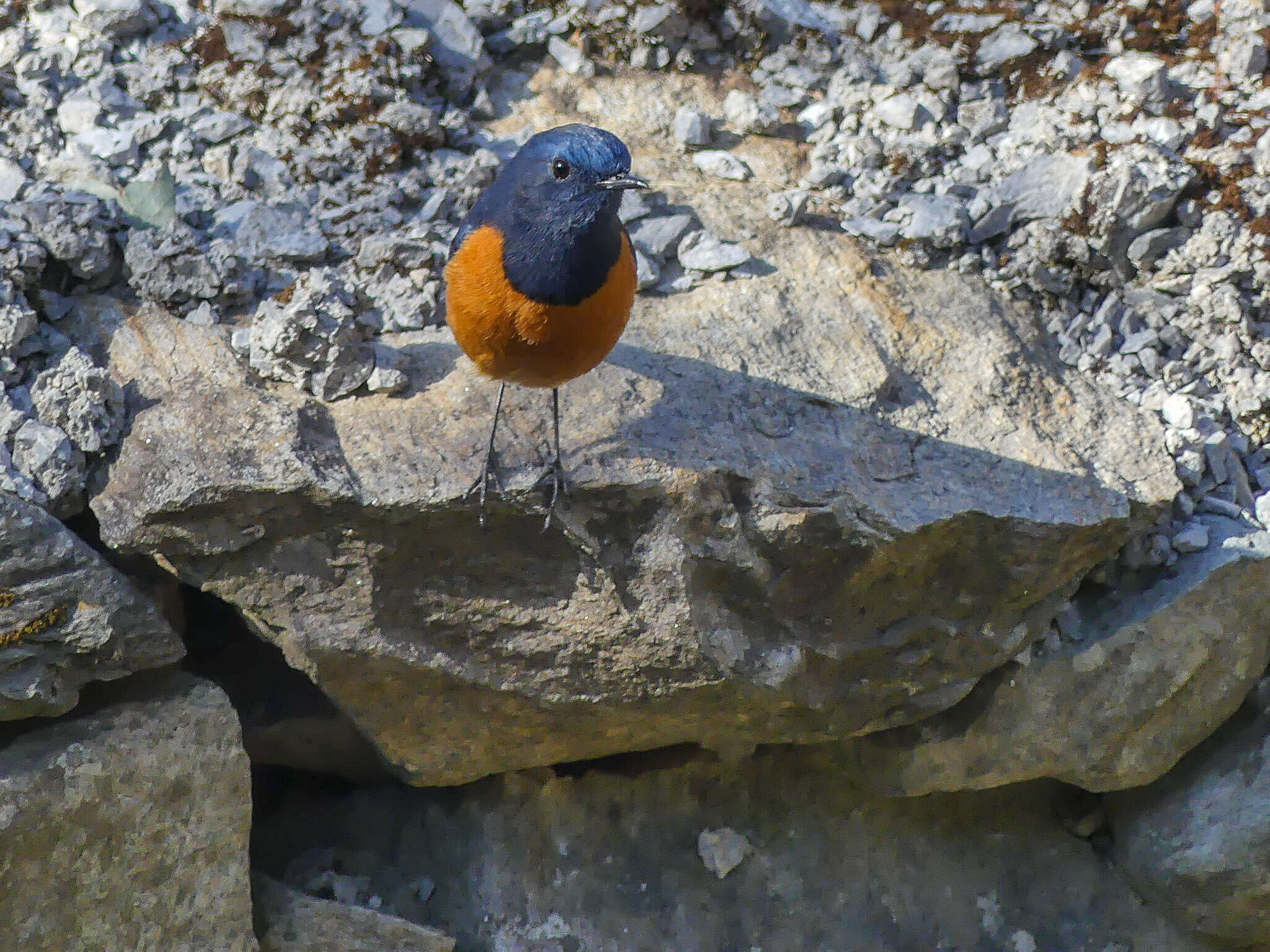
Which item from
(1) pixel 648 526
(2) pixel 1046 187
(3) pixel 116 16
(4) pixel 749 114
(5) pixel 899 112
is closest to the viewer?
(1) pixel 648 526

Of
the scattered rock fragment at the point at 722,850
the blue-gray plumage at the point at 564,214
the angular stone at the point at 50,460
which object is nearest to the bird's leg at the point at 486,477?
the blue-gray plumage at the point at 564,214

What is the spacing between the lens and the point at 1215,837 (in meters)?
4.04

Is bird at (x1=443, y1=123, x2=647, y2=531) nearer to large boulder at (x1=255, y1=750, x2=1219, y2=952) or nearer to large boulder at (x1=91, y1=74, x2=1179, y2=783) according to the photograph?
large boulder at (x1=91, y1=74, x2=1179, y2=783)

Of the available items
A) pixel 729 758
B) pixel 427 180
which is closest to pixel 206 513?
pixel 427 180

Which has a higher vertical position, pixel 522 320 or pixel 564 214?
pixel 564 214

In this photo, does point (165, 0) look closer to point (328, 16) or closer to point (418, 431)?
point (328, 16)

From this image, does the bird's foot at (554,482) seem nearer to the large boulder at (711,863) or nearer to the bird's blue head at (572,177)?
the bird's blue head at (572,177)

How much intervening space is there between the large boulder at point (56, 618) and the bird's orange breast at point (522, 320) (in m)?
1.23

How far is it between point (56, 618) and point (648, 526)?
5.54 feet

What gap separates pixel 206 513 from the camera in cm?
327

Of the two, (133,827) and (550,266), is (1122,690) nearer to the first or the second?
(550,266)

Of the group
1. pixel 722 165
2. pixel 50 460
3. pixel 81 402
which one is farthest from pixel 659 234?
pixel 50 460

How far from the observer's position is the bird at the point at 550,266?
3.14m

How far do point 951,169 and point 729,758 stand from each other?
2.41 metres
